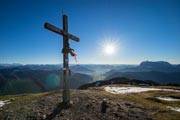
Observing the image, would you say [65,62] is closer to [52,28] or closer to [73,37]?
[73,37]

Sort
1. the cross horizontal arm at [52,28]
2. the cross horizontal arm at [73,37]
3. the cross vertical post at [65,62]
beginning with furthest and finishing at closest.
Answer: the cross horizontal arm at [73,37], the cross vertical post at [65,62], the cross horizontal arm at [52,28]

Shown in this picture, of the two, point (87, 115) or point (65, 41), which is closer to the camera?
point (87, 115)

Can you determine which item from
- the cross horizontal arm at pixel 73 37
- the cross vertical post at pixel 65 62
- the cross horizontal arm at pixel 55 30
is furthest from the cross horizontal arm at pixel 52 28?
the cross horizontal arm at pixel 73 37

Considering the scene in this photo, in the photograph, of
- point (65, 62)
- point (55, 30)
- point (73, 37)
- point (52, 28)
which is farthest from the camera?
point (73, 37)

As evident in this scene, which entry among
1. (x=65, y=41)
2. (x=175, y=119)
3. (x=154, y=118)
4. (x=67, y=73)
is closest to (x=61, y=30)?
(x=65, y=41)

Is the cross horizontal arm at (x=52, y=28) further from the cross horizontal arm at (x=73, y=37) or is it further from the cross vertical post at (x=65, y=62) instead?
the cross horizontal arm at (x=73, y=37)

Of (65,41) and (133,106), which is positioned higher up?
(65,41)

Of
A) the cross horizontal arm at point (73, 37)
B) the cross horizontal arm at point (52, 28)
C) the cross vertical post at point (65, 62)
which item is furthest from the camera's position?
the cross horizontal arm at point (73, 37)

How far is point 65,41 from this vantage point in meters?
17.3

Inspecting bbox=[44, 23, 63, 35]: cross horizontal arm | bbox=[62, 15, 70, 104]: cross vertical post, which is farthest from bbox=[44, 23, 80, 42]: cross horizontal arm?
bbox=[62, 15, 70, 104]: cross vertical post

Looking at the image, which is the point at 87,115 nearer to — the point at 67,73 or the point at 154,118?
the point at 67,73

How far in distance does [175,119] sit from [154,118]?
2083 mm

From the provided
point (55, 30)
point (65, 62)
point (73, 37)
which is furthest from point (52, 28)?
point (73, 37)

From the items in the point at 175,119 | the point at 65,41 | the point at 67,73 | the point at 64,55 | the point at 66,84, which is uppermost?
the point at 65,41
